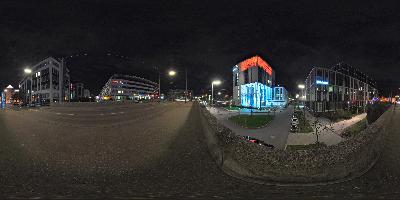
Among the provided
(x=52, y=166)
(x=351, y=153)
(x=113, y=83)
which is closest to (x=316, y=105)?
(x=351, y=153)

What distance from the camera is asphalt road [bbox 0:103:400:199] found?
654 cm

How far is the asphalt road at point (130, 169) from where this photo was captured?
6.54 meters

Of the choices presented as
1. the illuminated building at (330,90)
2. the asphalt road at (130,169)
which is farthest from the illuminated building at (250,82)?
the asphalt road at (130,169)

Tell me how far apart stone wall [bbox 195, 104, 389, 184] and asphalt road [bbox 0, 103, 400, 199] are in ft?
1.33

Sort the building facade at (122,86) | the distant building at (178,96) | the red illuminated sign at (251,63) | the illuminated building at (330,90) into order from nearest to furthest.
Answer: the distant building at (178,96) < the illuminated building at (330,90) < the red illuminated sign at (251,63) < the building facade at (122,86)

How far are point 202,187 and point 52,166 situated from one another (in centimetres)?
444

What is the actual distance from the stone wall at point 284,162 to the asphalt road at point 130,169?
1.33ft

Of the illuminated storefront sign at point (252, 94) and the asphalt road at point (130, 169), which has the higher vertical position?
the illuminated storefront sign at point (252, 94)

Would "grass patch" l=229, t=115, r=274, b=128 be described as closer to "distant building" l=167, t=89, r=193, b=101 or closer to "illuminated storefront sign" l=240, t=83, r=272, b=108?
"distant building" l=167, t=89, r=193, b=101

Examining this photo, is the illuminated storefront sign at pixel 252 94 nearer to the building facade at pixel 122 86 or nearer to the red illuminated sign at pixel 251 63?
the red illuminated sign at pixel 251 63

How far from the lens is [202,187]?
6.87 metres

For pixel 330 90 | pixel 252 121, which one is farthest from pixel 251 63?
pixel 252 121

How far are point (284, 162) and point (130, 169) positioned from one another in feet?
14.8

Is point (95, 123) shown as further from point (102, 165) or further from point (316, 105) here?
point (316, 105)
